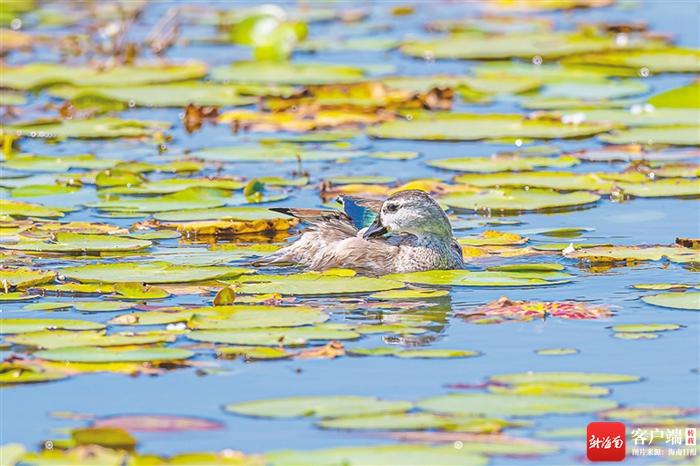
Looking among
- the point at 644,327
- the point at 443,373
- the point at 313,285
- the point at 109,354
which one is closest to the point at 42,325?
the point at 109,354

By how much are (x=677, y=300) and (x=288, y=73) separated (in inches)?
433

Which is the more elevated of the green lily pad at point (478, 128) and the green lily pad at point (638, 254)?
the green lily pad at point (478, 128)

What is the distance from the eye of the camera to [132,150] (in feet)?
53.2

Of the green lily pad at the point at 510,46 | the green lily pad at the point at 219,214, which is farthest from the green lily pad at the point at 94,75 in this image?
the green lily pad at the point at 219,214

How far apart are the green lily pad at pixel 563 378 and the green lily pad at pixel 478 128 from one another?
26.2 feet

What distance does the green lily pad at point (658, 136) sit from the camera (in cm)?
1572

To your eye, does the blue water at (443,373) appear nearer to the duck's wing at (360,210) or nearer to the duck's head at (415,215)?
the duck's head at (415,215)

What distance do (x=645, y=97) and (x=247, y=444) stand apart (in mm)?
11747

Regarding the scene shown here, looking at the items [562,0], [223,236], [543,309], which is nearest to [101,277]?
[223,236]

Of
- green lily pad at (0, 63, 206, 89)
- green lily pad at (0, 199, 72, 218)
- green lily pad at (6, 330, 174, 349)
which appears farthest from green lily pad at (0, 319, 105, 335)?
green lily pad at (0, 63, 206, 89)

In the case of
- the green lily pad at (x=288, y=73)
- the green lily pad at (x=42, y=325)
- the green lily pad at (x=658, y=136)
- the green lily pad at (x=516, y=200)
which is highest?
the green lily pad at (x=288, y=73)

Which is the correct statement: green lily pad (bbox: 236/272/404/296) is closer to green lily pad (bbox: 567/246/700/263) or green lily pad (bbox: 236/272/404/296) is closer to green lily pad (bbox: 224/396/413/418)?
green lily pad (bbox: 567/246/700/263)

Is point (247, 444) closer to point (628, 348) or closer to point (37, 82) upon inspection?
point (628, 348)

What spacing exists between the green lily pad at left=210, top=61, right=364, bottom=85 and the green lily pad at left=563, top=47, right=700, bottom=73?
2.98 meters
